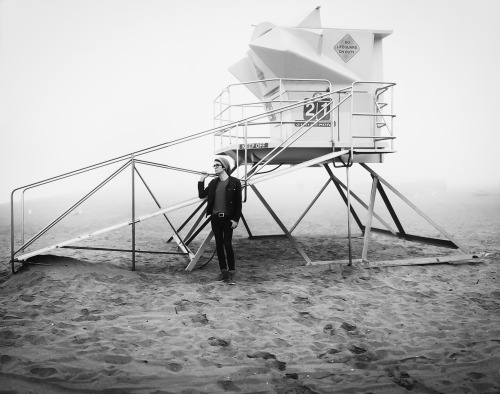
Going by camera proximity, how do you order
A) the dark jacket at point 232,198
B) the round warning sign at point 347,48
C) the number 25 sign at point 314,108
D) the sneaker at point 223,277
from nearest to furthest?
the dark jacket at point 232,198 < the sneaker at point 223,277 < the number 25 sign at point 314,108 < the round warning sign at point 347,48

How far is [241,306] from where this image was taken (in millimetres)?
6004

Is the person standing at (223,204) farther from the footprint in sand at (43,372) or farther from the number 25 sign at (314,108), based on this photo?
the footprint in sand at (43,372)

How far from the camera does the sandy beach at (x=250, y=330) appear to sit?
157 inches

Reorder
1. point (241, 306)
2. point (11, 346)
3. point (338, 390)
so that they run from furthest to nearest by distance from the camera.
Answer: point (241, 306)
point (11, 346)
point (338, 390)

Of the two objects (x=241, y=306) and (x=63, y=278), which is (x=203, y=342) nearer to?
(x=241, y=306)

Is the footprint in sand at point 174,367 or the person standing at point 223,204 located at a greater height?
the person standing at point 223,204

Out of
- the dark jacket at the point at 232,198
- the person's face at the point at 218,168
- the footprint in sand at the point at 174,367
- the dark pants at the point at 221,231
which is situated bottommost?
the footprint in sand at the point at 174,367

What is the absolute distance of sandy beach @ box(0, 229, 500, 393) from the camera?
3979mm

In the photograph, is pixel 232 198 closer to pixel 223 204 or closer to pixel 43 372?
pixel 223 204

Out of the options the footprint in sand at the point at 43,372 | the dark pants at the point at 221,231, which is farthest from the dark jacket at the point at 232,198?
the footprint in sand at the point at 43,372

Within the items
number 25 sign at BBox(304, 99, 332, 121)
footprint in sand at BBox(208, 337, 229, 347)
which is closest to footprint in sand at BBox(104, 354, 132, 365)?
footprint in sand at BBox(208, 337, 229, 347)

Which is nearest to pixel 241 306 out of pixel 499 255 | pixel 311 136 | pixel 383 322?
pixel 383 322

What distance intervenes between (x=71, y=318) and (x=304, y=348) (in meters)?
3.14

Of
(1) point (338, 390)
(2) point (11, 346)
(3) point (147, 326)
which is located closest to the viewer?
(1) point (338, 390)
